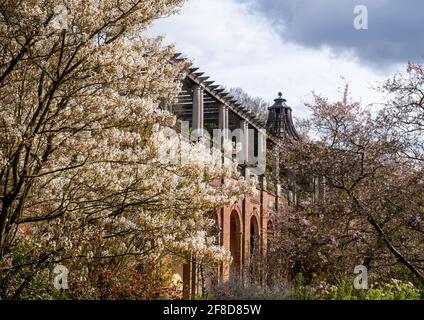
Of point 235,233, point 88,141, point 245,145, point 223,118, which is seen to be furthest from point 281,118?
point 88,141

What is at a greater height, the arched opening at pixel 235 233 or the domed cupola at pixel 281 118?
the domed cupola at pixel 281 118

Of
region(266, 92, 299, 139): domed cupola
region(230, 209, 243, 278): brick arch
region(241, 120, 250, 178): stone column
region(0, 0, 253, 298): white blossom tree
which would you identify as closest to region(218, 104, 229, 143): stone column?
region(241, 120, 250, 178): stone column

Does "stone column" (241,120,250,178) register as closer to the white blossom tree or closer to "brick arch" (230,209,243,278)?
"brick arch" (230,209,243,278)

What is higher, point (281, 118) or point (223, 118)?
point (281, 118)

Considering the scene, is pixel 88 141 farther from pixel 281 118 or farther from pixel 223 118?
pixel 281 118

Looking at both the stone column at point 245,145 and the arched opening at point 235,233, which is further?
the arched opening at point 235,233

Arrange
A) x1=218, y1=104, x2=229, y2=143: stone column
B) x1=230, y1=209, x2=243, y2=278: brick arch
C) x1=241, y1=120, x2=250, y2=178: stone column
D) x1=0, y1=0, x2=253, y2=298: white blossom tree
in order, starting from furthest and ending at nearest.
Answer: x1=230, y1=209, x2=243, y2=278: brick arch
x1=241, y1=120, x2=250, y2=178: stone column
x1=218, y1=104, x2=229, y2=143: stone column
x1=0, y1=0, x2=253, y2=298: white blossom tree

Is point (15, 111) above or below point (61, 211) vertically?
above

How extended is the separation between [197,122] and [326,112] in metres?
5.88

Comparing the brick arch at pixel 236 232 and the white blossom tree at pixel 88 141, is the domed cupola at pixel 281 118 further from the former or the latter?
the white blossom tree at pixel 88 141

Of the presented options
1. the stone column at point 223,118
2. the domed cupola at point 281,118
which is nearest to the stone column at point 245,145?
the stone column at point 223,118
